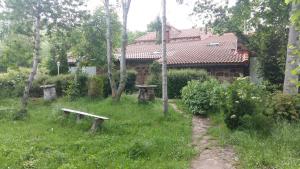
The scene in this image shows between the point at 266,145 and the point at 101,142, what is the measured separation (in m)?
3.65

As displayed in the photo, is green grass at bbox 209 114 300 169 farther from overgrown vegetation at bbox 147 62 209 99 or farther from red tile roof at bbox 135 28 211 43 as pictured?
red tile roof at bbox 135 28 211 43

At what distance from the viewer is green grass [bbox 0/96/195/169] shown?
5750 mm

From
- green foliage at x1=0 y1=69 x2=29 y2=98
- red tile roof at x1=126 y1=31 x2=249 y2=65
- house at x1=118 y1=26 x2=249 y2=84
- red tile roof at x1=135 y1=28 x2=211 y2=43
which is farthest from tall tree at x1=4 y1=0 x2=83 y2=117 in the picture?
red tile roof at x1=135 y1=28 x2=211 y2=43

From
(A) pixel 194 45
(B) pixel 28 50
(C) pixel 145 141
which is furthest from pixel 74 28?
(A) pixel 194 45

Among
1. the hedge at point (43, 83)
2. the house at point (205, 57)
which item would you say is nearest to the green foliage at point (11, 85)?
the hedge at point (43, 83)

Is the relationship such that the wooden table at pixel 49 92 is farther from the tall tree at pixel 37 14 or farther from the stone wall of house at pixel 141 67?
the stone wall of house at pixel 141 67

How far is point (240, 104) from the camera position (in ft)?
25.3

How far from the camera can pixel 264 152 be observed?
6.00 m

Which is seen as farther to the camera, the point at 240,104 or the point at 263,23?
the point at 263,23

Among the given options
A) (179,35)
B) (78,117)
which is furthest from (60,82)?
(179,35)

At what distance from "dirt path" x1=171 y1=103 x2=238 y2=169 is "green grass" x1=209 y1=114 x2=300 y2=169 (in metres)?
0.19

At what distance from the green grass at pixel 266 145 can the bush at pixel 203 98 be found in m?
2.12

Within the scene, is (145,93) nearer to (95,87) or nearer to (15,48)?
(95,87)

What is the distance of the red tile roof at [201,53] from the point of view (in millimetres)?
19922
